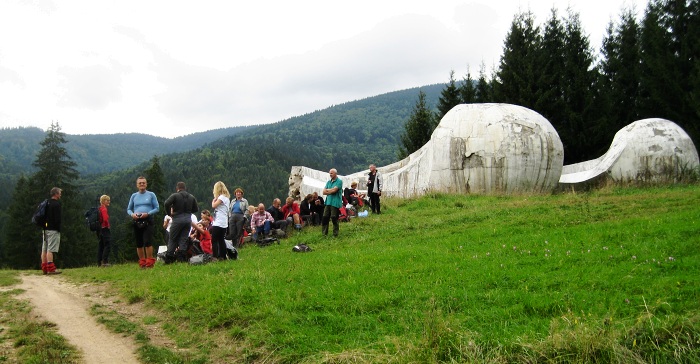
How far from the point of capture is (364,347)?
4977 mm

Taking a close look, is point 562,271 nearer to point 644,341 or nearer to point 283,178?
point 644,341

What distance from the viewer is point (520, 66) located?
31453mm

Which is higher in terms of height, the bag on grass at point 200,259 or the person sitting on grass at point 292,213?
the person sitting on grass at point 292,213

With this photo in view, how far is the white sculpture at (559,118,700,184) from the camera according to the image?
19.3 metres

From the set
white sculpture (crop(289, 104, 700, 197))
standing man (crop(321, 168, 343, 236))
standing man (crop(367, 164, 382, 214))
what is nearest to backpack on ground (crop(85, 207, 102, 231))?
standing man (crop(321, 168, 343, 236))

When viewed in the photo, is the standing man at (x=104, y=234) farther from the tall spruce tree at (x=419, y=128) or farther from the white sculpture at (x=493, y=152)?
the tall spruce tree at (x=419, y=128)

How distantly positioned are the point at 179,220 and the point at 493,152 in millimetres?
11663

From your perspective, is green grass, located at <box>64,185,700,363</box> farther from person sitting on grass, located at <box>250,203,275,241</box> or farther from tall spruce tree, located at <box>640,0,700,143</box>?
tall spruce tree, located at <box>640,0,700,143</box>

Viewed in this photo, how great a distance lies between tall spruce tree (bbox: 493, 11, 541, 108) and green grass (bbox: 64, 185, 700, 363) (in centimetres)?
2039

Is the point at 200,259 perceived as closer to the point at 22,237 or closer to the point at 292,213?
the point at 292,213

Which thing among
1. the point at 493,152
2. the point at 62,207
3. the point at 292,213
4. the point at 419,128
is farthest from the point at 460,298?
the point at 62,207

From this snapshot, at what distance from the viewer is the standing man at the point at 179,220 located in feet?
36.8

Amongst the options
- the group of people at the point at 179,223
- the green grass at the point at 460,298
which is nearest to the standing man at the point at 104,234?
the group of people at the point at 179,223

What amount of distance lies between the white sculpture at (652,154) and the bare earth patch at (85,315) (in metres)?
18.4
